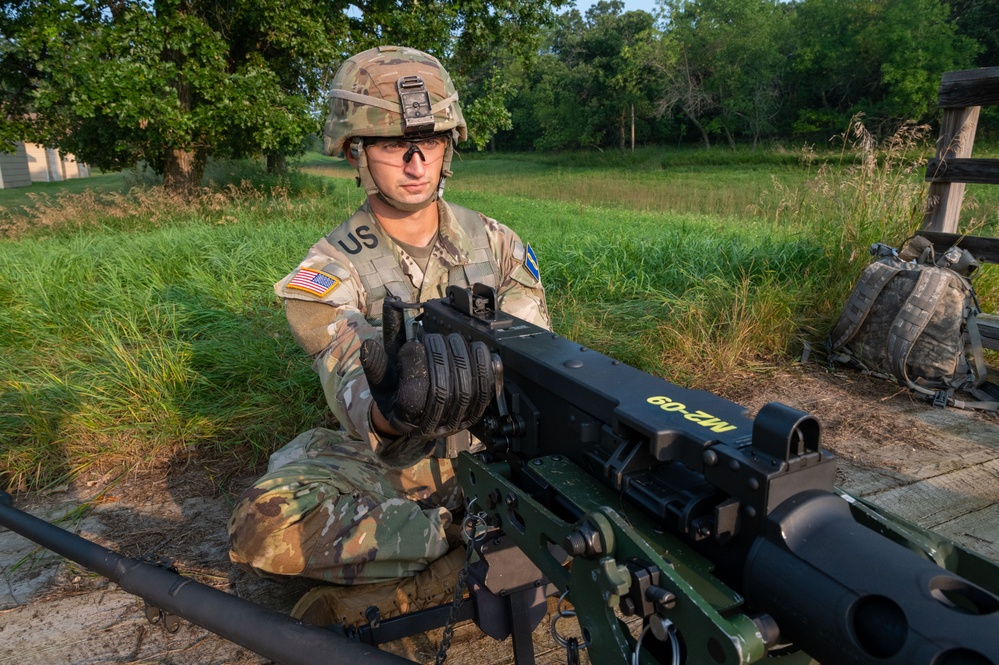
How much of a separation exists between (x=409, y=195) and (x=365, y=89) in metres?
0.46

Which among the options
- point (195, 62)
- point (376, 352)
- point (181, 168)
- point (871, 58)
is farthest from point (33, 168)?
point (871, 58)

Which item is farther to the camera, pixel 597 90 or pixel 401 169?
pixel 597 90

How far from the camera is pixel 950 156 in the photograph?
5.12m

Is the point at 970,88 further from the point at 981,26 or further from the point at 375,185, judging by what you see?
the point at 981,26

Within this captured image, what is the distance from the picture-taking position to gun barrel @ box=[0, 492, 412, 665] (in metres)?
1.45

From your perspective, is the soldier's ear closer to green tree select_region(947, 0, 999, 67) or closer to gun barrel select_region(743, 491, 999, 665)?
gun barrel select_region(743, 491, 999, 665)

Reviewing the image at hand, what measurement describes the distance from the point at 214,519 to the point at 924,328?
426cm

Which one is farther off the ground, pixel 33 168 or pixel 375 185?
pixel 375 185

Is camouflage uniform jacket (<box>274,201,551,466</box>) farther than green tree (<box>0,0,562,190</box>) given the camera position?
No

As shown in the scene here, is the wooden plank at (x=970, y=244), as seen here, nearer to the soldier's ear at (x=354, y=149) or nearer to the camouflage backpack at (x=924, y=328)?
the camouflage backpack at (x=924, y=328)

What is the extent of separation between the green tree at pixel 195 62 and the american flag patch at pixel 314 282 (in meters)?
9.81

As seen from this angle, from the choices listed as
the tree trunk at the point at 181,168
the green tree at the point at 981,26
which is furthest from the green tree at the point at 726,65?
the tree trunk at the point at 181,168

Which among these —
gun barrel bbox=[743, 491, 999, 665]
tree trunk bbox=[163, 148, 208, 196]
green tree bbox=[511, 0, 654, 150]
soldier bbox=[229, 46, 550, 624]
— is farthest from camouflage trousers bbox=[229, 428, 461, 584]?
green tree bbox=[511, 0, 654, 150]

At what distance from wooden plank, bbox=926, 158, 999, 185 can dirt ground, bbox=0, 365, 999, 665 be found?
1752mm
